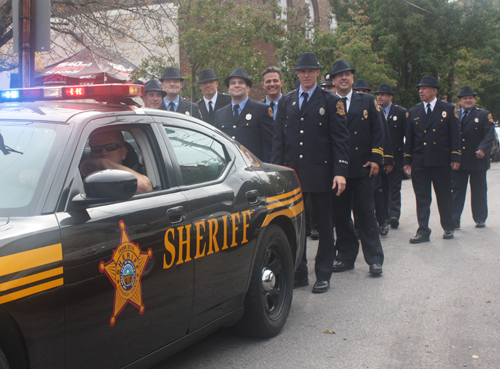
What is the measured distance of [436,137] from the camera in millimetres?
8141

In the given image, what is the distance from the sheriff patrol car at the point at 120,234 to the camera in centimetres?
236

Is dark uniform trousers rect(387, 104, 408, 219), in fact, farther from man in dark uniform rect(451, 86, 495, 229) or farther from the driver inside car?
the driver inside car

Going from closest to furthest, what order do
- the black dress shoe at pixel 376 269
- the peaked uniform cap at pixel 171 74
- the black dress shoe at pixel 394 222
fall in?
the black dress shoe at pixel 376 269 < the peaked uniform cap at pixel 171 74 < the black dress shoe at pixel 394 222

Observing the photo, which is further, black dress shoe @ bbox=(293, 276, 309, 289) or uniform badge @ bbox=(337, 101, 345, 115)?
black dress shoe @ bbox=(293, 276, 309, 289)

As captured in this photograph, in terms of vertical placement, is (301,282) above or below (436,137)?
below

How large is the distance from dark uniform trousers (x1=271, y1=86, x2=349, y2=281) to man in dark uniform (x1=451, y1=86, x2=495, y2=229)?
168 inches

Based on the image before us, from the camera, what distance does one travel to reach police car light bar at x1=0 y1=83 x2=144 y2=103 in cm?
316

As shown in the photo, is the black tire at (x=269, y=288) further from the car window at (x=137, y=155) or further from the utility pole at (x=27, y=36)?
the utility pole at (x=27, y=36)

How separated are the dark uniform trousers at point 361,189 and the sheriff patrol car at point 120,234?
2170 mm

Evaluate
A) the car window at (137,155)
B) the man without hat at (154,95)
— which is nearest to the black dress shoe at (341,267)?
the man without hat at (154,95)

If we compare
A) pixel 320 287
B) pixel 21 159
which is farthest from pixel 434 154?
pixel 21 159

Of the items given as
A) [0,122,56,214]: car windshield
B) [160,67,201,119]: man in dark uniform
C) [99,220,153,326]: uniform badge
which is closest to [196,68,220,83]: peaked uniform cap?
[160,67,201,119]: man in dark uniform

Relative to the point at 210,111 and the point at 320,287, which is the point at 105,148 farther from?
the point at 210,111

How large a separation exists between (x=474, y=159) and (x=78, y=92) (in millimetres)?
7803
